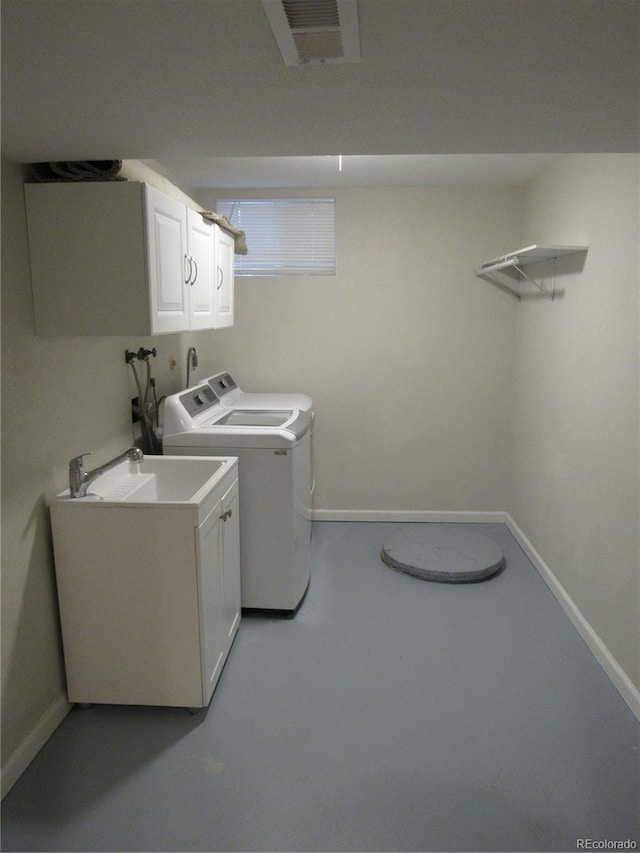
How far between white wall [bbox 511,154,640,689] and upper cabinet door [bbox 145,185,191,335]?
1861 mm

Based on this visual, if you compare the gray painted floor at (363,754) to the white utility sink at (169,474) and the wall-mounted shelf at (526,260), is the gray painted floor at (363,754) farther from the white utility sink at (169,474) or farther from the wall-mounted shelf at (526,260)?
the wall-mounted shelf at (526,260)

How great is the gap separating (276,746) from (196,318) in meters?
1.86

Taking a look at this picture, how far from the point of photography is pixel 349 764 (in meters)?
2.05

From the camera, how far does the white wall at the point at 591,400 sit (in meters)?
2.37

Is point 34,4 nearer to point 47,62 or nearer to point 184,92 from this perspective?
point 47,62

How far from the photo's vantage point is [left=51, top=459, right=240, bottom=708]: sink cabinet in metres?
2.15

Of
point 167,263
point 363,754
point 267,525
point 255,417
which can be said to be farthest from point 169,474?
point 363,754

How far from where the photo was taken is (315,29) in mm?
1059

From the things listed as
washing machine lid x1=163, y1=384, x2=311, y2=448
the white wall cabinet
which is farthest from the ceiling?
washing machine lid x1=163, y1=384, x2=311, y2=448

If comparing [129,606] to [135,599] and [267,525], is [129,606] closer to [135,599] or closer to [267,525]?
[135,599]

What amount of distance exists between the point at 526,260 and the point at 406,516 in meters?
1.97

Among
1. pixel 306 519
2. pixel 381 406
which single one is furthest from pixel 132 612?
pixel 381 406

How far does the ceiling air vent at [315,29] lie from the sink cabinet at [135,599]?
150 cm

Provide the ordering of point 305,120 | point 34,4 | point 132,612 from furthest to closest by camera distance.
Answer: point 132,612 → point 305,120 → point 34,4
